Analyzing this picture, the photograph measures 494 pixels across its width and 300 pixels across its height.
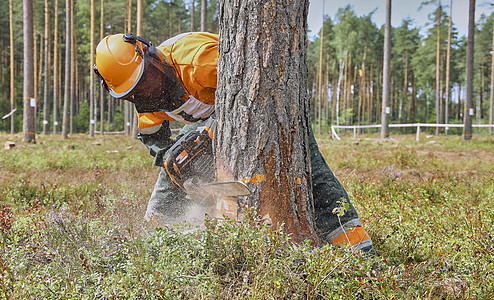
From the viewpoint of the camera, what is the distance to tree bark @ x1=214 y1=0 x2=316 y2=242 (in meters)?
1.94

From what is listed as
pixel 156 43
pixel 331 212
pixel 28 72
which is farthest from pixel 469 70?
pixel 156 43

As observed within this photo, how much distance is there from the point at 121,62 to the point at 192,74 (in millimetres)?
526

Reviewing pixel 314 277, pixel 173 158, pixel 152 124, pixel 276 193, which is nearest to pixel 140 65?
pixel 152 124

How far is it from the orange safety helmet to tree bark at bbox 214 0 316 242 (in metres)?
0.88

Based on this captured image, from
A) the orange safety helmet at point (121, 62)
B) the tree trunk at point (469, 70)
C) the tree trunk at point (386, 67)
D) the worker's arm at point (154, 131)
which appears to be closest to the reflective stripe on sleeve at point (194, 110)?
the worker's arm at point (154, 131)

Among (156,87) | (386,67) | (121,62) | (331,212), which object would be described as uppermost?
(386,67)

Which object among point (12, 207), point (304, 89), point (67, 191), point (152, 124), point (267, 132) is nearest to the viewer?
point (267, 132)

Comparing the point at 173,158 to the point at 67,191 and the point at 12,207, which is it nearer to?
the point at 12,207

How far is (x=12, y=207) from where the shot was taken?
329cm

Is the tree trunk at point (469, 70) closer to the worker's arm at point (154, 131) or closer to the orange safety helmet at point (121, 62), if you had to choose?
the worker's arm at point (154, 131)

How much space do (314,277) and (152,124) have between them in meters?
1.90

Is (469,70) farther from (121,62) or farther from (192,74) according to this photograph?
(121,62)

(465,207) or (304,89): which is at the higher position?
(304,89)

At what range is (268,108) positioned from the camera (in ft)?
6.39
